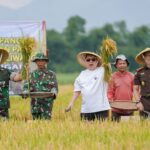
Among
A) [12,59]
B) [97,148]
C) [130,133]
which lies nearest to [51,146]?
[97,148]

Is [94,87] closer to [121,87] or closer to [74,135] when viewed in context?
[121,87]

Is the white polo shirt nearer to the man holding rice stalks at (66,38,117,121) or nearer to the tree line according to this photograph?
the man holding rice stalks at (66,38,117,121)

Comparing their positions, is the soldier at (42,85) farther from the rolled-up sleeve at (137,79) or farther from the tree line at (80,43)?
the tree line at (80,43)

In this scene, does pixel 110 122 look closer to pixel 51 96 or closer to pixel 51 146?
pixel 51 96

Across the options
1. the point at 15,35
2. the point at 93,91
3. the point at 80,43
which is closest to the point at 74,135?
the point at 93,91

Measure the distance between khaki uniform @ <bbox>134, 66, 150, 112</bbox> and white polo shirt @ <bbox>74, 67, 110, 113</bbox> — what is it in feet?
1.67

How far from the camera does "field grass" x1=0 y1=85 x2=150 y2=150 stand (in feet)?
21.8

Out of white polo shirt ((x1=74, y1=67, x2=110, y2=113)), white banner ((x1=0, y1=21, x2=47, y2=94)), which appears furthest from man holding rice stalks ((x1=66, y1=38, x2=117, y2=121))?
white banner ((x1=0, y1=21, x2=47, y2=94))

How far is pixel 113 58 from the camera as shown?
9.47 m

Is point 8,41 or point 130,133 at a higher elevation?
point 8,41

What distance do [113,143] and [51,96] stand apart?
8.75 feet

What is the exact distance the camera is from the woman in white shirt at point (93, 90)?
8977 millimetres

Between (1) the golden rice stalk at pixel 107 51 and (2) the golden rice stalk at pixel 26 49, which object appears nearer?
(1) the golden rice stalk at pixel 107 51

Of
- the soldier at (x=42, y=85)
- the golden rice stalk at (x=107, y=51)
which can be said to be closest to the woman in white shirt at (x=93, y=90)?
the golden rice stalk at (x=107, y=51)
